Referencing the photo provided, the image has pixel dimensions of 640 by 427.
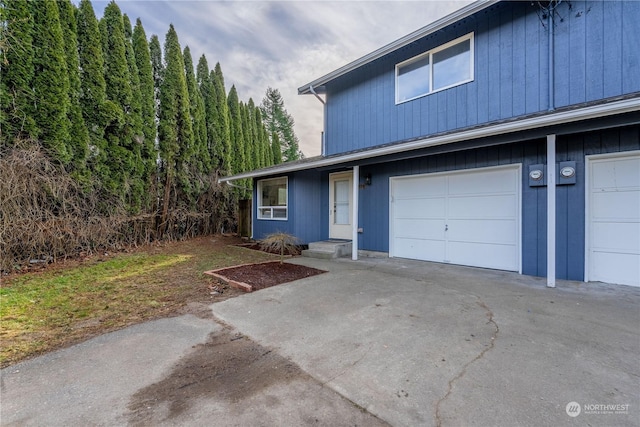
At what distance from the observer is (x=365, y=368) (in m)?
2.32

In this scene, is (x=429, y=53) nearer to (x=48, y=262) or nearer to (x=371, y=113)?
(x=371, y=113)

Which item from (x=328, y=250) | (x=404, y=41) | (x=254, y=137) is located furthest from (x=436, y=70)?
(x=254, y=137)

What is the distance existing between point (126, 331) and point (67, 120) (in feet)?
20.1

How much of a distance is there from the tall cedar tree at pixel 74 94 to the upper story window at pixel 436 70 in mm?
8087

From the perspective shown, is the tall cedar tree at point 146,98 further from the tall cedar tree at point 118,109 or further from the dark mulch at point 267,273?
the dark mulch at point 267,273

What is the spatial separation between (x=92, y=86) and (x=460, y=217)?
9864mm

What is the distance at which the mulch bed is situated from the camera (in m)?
4.79

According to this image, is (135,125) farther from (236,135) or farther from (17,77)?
(236,135)

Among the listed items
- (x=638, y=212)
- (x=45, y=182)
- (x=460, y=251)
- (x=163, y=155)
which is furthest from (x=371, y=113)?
(x=45, y=182)

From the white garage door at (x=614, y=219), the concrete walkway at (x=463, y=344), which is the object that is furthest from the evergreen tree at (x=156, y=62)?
the white garage door at (x=614, y=219)

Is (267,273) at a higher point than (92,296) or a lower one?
higher

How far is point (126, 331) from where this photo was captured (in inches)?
122

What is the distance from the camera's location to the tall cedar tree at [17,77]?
5488 mm

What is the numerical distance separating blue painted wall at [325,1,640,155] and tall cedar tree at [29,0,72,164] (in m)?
7.36
